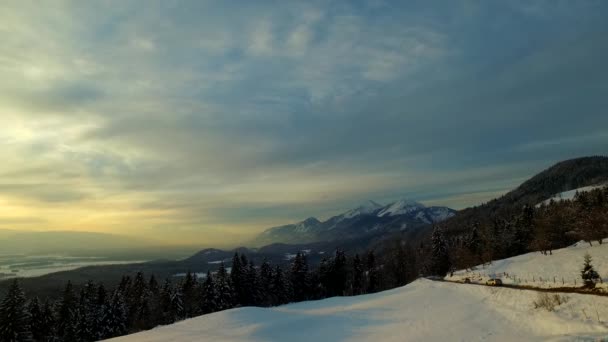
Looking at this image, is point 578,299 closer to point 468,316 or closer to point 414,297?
point 468,316

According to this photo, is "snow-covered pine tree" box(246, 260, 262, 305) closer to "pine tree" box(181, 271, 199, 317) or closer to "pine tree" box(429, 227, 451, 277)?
"pine tree" box(181, 271, 199, 317)

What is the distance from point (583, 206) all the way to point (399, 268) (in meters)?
46.9

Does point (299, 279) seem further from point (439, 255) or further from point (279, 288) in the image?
point (439, 255)

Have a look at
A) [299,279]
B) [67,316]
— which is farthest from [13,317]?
[299,279]

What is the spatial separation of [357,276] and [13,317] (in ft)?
222

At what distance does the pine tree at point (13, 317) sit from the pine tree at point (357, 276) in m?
65.1

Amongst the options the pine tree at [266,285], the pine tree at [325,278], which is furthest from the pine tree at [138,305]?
the pine tree at [325,278]

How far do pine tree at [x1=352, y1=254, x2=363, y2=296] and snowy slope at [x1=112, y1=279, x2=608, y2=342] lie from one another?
45.1 m

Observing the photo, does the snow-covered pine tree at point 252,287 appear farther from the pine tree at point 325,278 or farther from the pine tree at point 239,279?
the pine tree at point 325,278

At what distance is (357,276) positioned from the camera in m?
89.7

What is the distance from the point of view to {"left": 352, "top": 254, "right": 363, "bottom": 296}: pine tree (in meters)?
89.0

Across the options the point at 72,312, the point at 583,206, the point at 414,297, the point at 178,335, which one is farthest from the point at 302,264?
the point at 583,206

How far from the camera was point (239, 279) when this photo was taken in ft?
247

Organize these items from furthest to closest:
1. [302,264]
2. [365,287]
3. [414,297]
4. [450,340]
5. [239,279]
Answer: [365,287], [302,264], [239,279], [414,297], [450,340]
